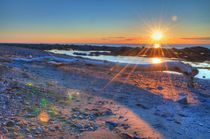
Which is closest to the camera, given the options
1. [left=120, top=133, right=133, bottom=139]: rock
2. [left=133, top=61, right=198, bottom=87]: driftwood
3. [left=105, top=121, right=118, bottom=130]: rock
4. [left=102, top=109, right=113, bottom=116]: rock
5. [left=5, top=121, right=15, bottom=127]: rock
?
[left=5, top=121, right=15, bottom=127]: rock

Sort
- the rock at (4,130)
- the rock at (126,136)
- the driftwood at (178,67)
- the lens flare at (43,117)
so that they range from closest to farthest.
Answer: the rock at (4,130) < the rock at (126,136) < the lens flare at (43,117) < the driftwood at (178,67)

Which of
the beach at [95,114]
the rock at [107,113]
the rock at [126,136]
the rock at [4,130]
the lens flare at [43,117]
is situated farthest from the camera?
the rock at [107,113]

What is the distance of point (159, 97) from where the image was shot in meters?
8.36

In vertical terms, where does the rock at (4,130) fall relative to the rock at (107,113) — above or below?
above

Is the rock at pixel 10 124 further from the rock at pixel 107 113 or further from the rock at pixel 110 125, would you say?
the rock at pixel 107 113

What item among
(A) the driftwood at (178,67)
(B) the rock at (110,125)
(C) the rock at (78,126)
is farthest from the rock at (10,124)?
(A) the driftwood at (178,67)

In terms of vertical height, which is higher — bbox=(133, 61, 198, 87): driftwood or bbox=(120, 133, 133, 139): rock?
bbox=(133, 61, 198, 87): driftwood

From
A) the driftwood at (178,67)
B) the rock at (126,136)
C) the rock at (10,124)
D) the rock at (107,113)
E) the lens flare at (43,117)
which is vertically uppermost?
the driftwood at (178,67)

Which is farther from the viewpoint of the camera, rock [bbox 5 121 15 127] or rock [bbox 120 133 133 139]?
rock [bbox 120 133 133 139]

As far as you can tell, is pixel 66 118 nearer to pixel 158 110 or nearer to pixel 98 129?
pixel 98 129

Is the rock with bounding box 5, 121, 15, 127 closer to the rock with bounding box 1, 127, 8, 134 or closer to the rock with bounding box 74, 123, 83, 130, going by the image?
the rock with bounding box 1, 127, 8, 134

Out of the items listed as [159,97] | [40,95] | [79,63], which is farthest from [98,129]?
[79,63]

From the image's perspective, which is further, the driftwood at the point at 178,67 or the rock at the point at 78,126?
the driftwood at the point at 178,67

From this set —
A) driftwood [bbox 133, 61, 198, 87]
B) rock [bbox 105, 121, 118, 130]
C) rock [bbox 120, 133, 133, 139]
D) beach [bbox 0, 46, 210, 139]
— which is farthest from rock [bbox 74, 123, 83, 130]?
driftwood [bbox 133, 61, 198, 87]
